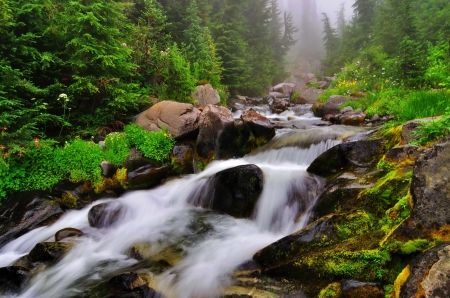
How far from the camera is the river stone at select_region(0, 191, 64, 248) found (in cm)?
647

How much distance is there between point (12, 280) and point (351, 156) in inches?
290

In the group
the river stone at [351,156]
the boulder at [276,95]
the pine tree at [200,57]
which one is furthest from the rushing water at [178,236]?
the boulder at [276,95]

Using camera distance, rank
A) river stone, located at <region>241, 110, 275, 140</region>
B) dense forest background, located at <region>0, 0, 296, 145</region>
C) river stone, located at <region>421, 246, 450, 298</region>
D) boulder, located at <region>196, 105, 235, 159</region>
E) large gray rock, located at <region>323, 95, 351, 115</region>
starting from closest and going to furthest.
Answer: river stone, located at <region>421, 246, 450, 298</region>
dense forest background, located at <region>0, 0, 296, 145</region>
boulder, located at <region>196, 105, 235, 159</region>
river stone, located at <region>241, 110, 275, 140</region>
large gray rock, located at <region>323, 95, 351, 115</region>

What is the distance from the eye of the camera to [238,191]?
6629 millimetres

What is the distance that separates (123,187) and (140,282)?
453 centimetres

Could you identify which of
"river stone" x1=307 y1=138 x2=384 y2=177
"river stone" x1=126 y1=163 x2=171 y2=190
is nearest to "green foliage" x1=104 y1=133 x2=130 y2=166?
"river stone" x1=126 y1=163 x2=171 y2=190

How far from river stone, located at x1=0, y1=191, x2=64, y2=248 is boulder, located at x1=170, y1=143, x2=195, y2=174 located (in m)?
3.55

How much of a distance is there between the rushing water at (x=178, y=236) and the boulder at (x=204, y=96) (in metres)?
6.10

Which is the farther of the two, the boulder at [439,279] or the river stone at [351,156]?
the river stone at [351,156]

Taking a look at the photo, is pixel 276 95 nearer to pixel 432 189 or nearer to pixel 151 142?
pixel 151 142

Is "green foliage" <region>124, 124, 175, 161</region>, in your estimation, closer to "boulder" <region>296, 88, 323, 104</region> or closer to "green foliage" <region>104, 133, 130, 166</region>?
"green foliage" <region>104, 133, 130, 166</region>

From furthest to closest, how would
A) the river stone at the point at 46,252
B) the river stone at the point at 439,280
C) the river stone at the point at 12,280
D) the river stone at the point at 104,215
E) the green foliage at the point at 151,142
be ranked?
the green foliage at the point at 151,142
the river stone at the point at 104,215
the river stone at the point at 46,252
the river stone at the point at 12,280
the river stone at the point at 439,280

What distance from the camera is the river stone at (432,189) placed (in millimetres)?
2922

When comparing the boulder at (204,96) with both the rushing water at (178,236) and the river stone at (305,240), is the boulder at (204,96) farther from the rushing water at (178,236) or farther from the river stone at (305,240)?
the river stone at (305,240)
